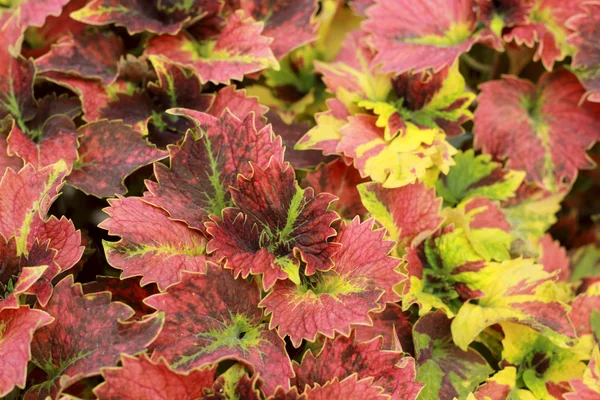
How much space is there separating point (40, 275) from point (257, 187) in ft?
0.76

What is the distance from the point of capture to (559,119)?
1.03 meters

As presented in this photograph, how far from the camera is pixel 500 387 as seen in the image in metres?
0.81

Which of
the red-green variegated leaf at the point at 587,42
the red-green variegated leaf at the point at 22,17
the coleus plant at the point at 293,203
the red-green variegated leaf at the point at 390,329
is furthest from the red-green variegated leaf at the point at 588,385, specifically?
→ the red-green variegated leaf at the point at 22,17

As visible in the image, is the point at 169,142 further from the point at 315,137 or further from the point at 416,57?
the point at 416,57

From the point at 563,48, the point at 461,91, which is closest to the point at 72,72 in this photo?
the point at 461,91

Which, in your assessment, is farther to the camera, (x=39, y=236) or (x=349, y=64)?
(x=349, y=64)

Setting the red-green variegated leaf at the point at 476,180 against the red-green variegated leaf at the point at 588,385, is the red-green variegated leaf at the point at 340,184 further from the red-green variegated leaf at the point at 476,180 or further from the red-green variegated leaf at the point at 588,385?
the red-green variegated leaf at the point at 588,385

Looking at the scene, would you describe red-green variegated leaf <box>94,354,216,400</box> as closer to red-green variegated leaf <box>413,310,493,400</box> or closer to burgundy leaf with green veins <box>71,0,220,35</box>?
red-green variegated leaf <box>413,310,493,400</box>

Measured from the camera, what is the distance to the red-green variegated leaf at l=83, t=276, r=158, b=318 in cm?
76

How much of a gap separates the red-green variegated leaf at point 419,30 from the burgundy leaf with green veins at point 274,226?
0.30 meters

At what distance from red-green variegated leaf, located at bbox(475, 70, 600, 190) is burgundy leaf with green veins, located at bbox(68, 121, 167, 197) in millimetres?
480

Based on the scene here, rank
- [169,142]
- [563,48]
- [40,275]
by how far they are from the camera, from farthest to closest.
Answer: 1. [563,48]
2. [169,142]
3. [40,275]

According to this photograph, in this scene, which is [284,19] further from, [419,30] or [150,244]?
[150,244]

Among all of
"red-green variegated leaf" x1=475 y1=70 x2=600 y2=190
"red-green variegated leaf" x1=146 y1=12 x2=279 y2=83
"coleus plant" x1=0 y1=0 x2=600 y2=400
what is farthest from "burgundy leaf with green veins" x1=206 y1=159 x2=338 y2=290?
"red-green variegated leaf" x1=475 y1=70 x2=600 y2=190
